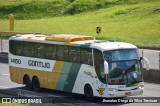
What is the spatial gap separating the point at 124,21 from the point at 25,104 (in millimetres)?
47460

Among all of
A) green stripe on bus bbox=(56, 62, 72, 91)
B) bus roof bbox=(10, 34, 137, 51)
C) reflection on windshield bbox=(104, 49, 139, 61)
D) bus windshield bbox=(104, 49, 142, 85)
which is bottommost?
green stripe on bus bbox=(56, 62, 72, 91)

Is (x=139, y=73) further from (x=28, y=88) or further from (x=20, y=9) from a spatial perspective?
(x=20, y=9)

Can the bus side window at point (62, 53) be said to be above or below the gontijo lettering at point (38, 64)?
above

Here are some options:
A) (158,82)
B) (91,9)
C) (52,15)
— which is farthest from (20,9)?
(158,82)

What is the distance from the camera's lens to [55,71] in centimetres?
2442

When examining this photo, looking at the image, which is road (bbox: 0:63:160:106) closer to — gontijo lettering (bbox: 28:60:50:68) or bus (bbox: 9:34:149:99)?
bus (bbox: 9:34:149:99)

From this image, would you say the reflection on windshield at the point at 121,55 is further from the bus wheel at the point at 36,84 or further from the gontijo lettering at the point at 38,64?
the bus wheel at the point at 36,84

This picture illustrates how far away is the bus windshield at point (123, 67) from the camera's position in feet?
69.1

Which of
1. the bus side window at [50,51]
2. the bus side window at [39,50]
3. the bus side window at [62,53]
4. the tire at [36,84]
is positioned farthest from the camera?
the tire at [36,84]

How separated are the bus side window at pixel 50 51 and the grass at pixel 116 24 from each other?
20851 mm

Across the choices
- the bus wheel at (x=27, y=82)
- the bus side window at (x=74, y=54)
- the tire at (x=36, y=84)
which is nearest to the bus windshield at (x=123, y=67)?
the bus side window at (x=74, y=54)

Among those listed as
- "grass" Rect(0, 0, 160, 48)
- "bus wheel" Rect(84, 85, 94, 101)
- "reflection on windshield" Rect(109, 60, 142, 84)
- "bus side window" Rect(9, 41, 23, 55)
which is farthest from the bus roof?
"grass" Rect(0, 0, 160, 48)

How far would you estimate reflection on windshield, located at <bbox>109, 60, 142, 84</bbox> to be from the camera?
21.0 meters

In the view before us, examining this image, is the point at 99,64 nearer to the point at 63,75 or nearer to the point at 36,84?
the point at 63,75
